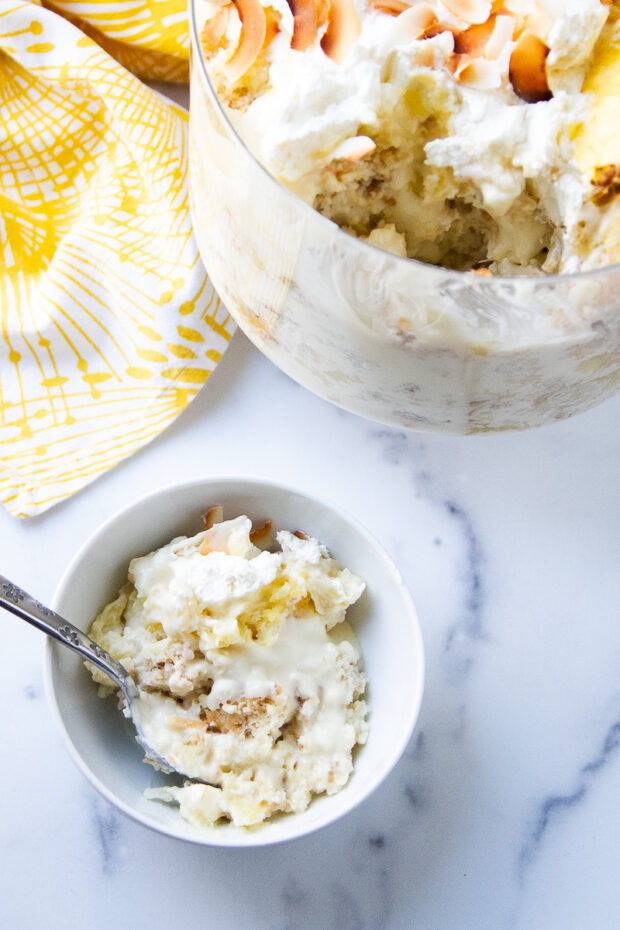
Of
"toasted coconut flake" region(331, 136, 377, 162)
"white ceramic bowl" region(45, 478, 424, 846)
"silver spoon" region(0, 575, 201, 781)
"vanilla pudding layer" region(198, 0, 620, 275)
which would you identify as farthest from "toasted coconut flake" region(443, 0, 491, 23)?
"silver spoon" region(0, 575, 201, 781)

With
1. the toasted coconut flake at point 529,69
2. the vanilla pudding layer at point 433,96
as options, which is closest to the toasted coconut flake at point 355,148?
the vanilla pudding layer at point 433,96

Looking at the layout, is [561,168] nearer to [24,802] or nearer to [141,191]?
[141,191]

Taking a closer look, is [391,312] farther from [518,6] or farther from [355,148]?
[518,6]

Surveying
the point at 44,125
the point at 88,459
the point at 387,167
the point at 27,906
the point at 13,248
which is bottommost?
the point at 27,906

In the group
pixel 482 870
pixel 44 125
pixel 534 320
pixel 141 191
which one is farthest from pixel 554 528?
pixel 44 125

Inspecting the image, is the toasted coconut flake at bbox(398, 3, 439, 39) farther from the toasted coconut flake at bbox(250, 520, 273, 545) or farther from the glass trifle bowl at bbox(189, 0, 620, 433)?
the toasted coconut flake at bbox(250, 520, 273, 545)

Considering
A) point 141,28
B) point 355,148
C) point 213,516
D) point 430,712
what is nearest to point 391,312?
point 355,148
